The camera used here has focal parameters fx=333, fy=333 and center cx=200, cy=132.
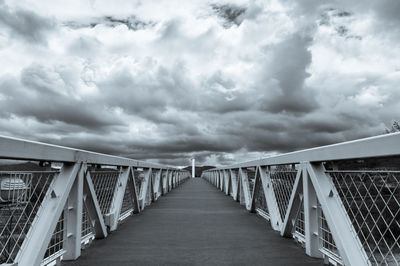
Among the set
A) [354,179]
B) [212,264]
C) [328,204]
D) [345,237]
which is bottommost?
[212,264]

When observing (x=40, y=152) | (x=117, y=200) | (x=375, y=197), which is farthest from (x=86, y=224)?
(x=375, y=197)

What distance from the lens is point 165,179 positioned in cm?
1412

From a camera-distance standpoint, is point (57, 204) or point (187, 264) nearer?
point (57, 204)

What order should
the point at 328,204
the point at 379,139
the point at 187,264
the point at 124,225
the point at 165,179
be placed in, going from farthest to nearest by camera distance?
the point at 165,179 → the point at 124,225 → the point at 187,264 → the point at 328,204 → the point at 379,139

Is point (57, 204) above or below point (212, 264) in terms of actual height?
above

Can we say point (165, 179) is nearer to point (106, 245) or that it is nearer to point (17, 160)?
point (106, 245)

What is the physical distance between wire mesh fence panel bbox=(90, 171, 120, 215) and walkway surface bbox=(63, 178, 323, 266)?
45 cm

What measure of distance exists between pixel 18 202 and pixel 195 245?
85.7 inches

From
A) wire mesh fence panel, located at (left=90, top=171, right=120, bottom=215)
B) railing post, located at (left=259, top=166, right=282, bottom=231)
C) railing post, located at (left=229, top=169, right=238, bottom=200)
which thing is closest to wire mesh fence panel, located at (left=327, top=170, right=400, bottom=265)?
railing post, located at (left=259, top=166, right=282, bottom=231)

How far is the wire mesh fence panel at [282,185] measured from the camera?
181 inches

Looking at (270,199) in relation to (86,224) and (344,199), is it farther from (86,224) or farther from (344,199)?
(86,224)

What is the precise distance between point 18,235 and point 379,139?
2717 mm

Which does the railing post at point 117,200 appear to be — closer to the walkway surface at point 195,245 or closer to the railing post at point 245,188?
the walkway surface at point 195,245

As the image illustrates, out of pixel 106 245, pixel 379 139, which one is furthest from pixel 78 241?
pixel 379 139
